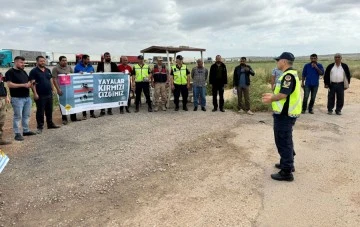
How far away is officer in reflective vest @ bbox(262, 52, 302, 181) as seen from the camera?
486 centimetres

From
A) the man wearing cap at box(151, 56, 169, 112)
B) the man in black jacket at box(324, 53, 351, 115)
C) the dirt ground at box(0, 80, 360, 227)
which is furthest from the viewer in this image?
the man wearing cap at box(151, 56, 169, 112)

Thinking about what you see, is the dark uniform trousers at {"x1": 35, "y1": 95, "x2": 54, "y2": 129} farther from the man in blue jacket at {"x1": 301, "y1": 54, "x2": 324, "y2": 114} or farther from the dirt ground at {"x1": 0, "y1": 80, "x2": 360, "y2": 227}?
the man in blue jacket at {"x1": 301, "y1": 54, "x2": 324, "y2": 114}

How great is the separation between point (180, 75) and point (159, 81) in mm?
721

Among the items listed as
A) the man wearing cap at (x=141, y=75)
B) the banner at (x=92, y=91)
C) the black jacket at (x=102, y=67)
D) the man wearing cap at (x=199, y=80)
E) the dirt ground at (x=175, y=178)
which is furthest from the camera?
the man wearing cap at (x=199, y=80)

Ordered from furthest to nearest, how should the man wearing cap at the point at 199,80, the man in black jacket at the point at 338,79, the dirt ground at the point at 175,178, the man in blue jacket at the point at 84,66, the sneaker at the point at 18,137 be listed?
the man wearing cap at the point at 199,80, the man in black jacket at the point at 338,79, the man in blue jacket at the point at 84,66, the sneaker at the point at 18,137, the dirt ground at the point at 175,178

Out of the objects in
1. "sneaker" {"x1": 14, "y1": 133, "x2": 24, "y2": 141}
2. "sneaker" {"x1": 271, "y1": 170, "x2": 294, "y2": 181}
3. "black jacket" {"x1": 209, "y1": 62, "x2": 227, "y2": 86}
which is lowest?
"sneaker" {"x1": 271, "y1": 170, "x2": 294, "y2": 181}

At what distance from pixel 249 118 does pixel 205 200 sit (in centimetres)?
590

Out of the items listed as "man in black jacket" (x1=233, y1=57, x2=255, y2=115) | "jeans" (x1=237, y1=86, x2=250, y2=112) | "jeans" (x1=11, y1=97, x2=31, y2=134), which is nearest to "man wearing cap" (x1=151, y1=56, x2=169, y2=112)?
"man in black jacket" (x1=233, y1=57, x2=255, y2=115)

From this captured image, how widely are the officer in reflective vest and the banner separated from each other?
6.04 metres

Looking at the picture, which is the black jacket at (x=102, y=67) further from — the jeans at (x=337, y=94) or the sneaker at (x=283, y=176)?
the jeans at (x=337, y=94)

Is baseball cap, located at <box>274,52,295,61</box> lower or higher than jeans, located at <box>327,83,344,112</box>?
higher

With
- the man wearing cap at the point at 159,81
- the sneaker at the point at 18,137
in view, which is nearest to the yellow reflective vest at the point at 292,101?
the sneaker at the point at 18,137

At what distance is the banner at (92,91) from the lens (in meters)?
9.05

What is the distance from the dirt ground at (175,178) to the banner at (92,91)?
1.02 meters
